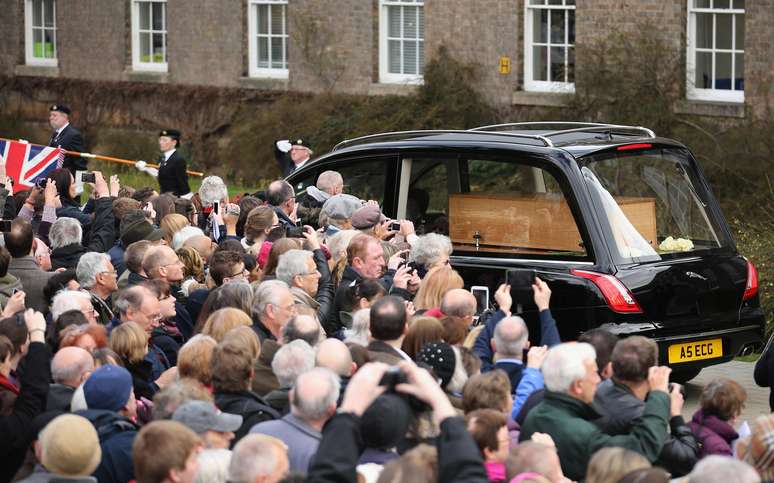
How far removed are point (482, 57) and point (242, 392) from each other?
17.5 metres

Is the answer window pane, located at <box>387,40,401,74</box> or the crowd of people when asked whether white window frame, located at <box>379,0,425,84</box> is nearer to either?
window pane, located at <box>387,40,401,74</box>

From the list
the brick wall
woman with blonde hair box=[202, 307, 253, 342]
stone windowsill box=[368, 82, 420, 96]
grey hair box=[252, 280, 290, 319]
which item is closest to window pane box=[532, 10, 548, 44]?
stone windowsill box=[368, 82, 420, 96]

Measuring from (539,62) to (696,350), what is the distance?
13.7 metres

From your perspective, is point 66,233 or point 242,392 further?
point 66,233

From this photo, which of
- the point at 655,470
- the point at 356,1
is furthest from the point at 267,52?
the point at 655,470

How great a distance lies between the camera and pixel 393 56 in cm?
2570

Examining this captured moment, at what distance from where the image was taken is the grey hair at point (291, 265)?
31.0ft

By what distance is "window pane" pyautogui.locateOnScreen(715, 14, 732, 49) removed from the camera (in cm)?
2109

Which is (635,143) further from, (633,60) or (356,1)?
(356,1)

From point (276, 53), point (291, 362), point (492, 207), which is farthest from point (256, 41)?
point (291, 362)

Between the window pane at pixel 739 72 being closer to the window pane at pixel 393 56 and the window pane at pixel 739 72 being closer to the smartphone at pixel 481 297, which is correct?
the window pane at pixel 393 56

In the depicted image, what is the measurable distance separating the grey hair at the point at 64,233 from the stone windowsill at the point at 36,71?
20.7m

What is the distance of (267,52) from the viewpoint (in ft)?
91.1

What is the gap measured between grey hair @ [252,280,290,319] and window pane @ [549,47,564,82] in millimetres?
15257
